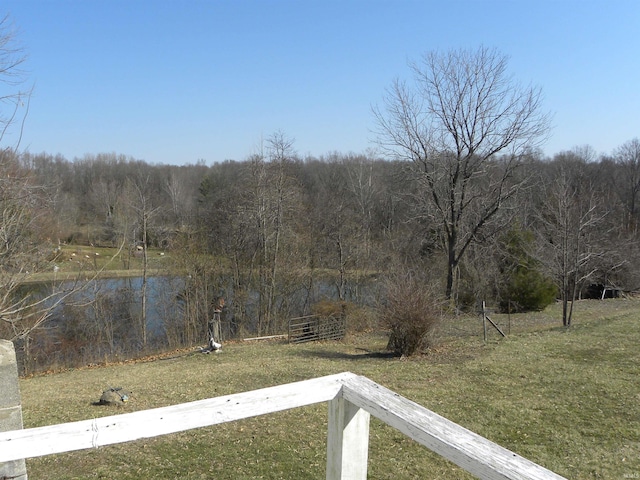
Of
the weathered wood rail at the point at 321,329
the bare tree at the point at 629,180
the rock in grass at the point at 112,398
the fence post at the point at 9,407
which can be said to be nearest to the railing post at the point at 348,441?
the fence post at the point at 9,407

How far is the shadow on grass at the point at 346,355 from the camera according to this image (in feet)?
40.4

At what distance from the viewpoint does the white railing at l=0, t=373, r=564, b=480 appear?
1.52 m

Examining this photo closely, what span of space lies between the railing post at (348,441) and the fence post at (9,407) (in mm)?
1862

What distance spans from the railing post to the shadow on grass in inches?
406

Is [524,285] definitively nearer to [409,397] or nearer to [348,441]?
[409,397]

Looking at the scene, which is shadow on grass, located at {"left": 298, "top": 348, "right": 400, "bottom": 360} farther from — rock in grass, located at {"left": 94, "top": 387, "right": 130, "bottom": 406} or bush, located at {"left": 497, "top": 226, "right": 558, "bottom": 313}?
bush, located at {"left": 497, "top": 226, "right": 558, "bottom": 313}

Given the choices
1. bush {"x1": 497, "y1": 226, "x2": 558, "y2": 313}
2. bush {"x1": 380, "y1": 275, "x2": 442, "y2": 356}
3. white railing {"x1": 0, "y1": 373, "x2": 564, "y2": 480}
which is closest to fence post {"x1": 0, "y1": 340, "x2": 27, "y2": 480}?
white railing {"x1": 0, "y1": 373, "x2": 564, "y2": 480}

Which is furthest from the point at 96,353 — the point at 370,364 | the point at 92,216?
the point at 92,216

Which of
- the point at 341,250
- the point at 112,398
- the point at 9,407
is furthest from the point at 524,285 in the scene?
the point at 9,407

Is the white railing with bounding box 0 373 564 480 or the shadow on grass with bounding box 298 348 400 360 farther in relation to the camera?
the shadow on grass with bounding box 298 348 400 360

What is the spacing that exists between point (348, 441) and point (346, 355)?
37.6 feet

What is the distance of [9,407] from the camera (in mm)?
2744

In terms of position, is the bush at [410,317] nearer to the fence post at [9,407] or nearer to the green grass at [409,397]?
the green grass at [409,397]

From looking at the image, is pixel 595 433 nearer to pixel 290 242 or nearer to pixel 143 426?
pixel 143 426
